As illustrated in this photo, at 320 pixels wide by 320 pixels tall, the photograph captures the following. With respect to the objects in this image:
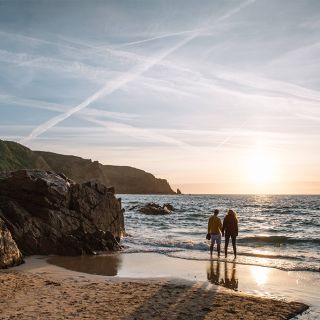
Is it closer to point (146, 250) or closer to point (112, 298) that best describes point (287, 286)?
point (112, 298)

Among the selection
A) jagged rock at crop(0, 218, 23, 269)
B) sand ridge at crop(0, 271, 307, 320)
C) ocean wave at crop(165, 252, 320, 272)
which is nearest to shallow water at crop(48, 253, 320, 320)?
ocean wave at crop(165, 252, 320, 272)

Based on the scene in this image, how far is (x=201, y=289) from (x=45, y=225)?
9714 mm

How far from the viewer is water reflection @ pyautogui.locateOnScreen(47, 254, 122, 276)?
49.8 ft

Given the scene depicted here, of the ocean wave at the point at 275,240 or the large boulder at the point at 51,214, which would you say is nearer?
the large boulder at the point at 51,214

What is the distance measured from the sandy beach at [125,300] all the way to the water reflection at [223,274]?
0.63 metres

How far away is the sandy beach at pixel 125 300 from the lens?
9102 millimetres

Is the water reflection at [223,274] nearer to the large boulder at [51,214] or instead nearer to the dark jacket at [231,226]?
the dark jacket at [231,226]

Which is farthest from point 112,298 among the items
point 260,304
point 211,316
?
point 260,304

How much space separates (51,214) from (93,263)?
163 inches

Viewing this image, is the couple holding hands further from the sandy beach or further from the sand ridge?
the sand ridge

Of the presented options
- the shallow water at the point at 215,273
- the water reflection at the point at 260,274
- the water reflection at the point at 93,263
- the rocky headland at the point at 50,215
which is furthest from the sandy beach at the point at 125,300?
the rocky headland at the point at 50,215

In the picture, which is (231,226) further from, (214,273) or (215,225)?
(214,273)

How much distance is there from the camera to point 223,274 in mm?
15102

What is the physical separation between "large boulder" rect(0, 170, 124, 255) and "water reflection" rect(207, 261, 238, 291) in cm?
607
